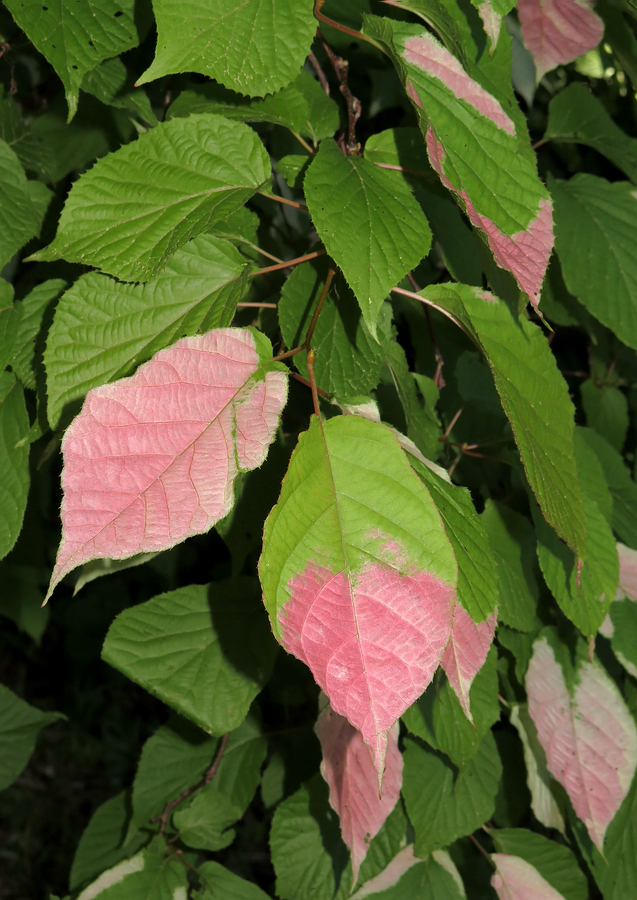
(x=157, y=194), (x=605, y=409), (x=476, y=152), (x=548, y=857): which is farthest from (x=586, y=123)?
(x=548, y=857)

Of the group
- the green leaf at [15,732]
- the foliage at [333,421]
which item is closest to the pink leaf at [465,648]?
the foliage at [333,421]

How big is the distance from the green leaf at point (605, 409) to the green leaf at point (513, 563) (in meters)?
0.41

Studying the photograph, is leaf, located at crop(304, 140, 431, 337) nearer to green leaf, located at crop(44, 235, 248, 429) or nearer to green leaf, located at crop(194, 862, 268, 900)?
green leaf, located at crop(44, 235, 248, 429)

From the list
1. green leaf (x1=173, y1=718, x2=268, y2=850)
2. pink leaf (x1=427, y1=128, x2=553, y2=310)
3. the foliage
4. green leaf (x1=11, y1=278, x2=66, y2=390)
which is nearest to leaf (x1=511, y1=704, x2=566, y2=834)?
the foliage

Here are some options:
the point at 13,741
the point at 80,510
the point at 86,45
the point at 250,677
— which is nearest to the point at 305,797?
the point at 250,677

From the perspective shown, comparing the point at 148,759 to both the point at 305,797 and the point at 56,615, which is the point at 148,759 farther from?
the point at 56,615

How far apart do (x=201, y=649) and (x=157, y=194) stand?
52cm

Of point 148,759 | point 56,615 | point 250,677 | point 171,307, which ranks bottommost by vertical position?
point 56,615

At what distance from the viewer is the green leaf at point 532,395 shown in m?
0.56

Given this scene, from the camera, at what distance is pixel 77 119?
95cm

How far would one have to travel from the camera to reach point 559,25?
900mm

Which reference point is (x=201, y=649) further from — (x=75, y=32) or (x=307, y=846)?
(x=75, y=32)

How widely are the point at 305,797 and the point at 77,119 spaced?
94cm

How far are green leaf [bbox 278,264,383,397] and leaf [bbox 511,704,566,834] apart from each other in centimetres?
53
